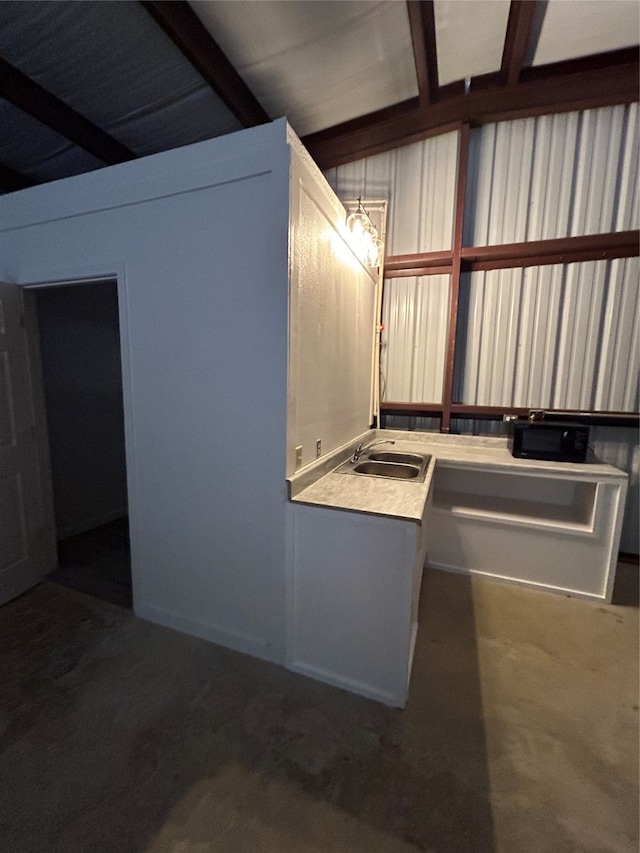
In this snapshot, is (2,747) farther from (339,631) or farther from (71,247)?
(71,247)

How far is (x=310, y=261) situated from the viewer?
162 centimetres

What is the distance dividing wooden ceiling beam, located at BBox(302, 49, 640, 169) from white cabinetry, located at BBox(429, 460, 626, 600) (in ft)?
8.49

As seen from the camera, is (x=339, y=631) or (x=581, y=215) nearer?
(x=339, y=631)

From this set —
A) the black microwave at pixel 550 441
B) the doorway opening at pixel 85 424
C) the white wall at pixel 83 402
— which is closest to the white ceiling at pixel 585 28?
the black microwave at pixel 550 441

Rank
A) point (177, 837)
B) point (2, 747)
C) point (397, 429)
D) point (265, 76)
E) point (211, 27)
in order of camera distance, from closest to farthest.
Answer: point (177, 837) < point (2, 747) < point (211, 27) < point (265, 76) < point (397, 429)

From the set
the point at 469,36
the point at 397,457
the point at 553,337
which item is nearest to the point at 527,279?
the point at 553,337

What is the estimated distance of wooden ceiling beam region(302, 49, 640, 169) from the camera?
7.50 ft

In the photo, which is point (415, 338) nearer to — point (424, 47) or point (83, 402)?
point (424, 47)

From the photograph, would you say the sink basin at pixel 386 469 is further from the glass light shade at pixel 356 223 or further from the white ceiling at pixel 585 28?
the white ceiling at pixel 585 28

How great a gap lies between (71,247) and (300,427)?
1581 millimetres

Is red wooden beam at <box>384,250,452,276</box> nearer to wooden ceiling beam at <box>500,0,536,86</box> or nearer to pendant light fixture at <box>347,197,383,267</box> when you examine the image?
pendant light fixture at <box>347,197,383,267</box>

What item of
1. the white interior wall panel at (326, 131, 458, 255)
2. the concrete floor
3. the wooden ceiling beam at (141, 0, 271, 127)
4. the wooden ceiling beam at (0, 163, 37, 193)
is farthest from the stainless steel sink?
the wooden ceiling beam at (0, 163, 37, 193)

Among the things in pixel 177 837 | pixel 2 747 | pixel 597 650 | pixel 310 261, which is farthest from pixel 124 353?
pixel 597 650

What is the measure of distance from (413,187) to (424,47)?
0.90 m
